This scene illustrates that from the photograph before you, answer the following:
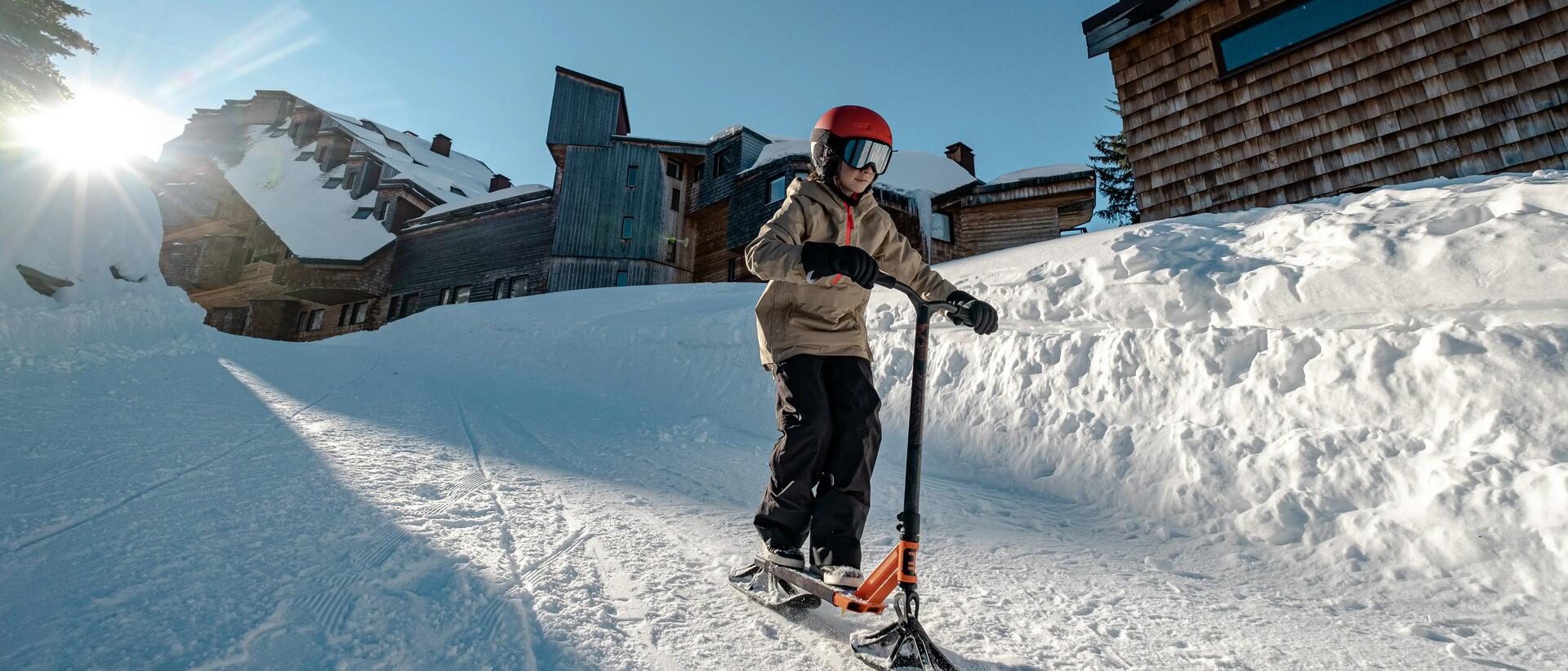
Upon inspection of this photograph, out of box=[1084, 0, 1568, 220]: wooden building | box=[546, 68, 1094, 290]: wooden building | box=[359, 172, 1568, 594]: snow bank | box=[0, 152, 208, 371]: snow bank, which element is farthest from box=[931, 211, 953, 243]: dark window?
box=[0, 152, 208, 371]: snow bank

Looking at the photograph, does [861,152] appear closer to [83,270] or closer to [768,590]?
[768,590]

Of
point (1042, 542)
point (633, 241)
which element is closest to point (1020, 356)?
point (1042, 542)

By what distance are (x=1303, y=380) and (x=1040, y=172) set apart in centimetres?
1885

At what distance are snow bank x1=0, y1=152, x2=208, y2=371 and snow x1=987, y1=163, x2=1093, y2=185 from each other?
19.5 metres

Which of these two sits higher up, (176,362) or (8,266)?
(8,266)

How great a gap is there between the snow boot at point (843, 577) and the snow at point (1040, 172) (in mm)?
19712

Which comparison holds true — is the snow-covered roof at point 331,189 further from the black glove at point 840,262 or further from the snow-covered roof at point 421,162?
the black glove at point 840,262

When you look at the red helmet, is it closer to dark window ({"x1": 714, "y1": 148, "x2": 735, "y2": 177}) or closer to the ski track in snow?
the ski track in snow

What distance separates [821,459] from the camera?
7.39ft

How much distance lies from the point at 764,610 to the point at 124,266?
38.6 ft

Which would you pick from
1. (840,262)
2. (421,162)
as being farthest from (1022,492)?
(421,162)

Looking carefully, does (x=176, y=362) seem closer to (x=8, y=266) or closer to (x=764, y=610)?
(x=8, y=266)

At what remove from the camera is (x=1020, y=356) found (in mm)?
5094

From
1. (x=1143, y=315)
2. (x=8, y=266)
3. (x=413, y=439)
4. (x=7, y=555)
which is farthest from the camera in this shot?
(x=8, y=266)
